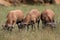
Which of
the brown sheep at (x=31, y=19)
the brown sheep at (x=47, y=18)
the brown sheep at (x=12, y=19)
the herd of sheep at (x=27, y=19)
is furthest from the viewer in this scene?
the brown sheep at (x=47, y=18)

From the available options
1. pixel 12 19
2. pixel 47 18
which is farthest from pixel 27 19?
pixel 47 18

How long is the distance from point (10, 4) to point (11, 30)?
40.1 feet

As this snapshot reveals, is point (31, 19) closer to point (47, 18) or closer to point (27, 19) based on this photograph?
point (27, 19)

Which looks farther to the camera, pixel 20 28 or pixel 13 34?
pixel 20 28

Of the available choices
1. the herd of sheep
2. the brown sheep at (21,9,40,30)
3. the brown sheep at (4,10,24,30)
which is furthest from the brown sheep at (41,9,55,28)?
the brown sheep at (4,10,24,30)

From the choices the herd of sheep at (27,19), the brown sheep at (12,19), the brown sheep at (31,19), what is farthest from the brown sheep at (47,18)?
the brown sheep at (12,19)

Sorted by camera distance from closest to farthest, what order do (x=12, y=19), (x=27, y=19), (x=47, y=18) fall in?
(x=12, y=19)
(x=27, y=19)
(x=47, y=18)

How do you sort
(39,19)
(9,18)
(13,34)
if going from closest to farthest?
(13,34), (9,18), (39,19)

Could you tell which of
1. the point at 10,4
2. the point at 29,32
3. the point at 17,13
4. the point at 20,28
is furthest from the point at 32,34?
the point at 10,4

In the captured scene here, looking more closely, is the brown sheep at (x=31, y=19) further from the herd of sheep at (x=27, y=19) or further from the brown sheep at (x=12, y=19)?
the brown sheep at (x=12, y=19)

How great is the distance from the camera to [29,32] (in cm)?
1140

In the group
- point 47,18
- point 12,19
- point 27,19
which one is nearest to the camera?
point 12,19

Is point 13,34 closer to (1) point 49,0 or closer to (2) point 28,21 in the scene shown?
(2) point 28,21

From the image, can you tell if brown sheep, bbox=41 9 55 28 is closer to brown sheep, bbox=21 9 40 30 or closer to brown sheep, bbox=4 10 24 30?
brown sheep, bbox=21 9 40 30
